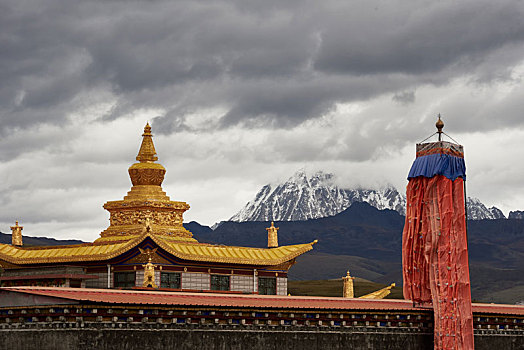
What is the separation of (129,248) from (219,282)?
5.27m

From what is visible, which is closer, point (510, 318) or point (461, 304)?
point (461, 304)

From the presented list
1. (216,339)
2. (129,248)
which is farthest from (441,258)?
(129,248)

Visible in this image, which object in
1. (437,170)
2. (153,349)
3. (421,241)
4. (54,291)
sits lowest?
(153,349)

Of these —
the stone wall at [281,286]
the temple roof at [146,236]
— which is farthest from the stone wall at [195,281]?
the stone wall at [281,286]

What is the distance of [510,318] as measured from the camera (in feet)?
116

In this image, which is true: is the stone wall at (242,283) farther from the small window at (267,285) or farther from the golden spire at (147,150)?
the golden spire at (147,150)

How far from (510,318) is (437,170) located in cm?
711

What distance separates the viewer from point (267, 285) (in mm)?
43844

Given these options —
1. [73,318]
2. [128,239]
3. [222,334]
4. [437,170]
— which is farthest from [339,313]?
[128,239]

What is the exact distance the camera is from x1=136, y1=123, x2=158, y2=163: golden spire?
44312 millimetres

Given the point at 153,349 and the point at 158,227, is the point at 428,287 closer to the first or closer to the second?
the point at 153,349

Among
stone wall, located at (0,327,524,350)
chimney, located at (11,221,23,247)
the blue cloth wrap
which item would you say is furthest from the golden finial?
chimney, located at (11,221,23,247)

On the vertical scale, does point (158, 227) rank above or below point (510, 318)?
above

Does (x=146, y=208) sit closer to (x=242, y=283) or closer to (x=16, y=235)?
(x=242, y=283)
